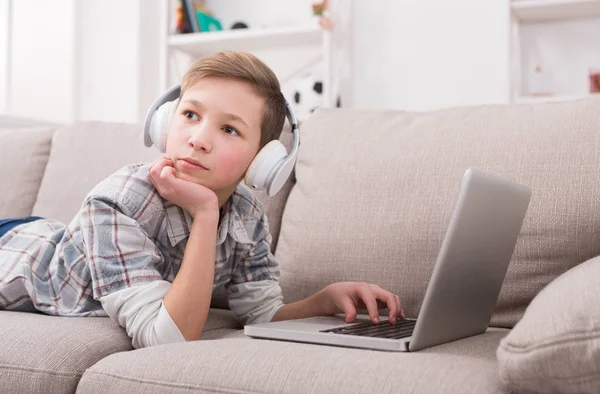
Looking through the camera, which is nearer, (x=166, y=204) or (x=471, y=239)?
(x=471, y=239)

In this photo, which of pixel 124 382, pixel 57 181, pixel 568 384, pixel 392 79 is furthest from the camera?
pixel 392 79

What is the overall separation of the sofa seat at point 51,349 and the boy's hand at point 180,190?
0.70 ft

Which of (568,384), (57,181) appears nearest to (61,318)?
(57,181)

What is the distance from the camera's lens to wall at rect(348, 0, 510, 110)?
2.91 meters

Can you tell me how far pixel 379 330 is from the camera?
39.6 inches

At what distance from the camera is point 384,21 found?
3.08 m

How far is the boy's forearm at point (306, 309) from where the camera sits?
3.93 feet

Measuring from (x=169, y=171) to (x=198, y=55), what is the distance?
7.87 feet

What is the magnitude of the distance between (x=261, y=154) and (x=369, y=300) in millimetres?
285

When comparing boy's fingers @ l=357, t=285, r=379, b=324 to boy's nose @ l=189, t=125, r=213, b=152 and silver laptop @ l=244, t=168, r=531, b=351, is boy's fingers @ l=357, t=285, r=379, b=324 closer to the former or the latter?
silver laptop @ l=244, t=168, r=531, b=351

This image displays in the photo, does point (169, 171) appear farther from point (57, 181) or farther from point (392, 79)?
point (392, 79)

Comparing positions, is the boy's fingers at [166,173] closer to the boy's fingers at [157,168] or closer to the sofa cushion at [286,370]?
the boy's fingers at [157,168]

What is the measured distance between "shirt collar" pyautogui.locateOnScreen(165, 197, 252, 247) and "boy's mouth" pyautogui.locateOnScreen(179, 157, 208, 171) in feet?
0.30

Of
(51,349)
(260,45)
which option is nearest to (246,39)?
(260,45)
